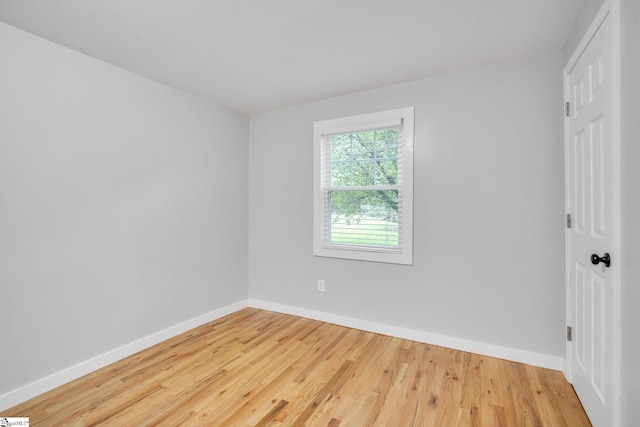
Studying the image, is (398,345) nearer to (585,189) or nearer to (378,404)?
(378,404)

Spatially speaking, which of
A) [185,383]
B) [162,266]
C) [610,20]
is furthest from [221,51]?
[185,383]

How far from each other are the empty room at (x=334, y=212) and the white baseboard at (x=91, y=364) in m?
0.02

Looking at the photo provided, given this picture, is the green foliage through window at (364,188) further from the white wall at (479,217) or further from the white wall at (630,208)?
the white wall at (630,208)

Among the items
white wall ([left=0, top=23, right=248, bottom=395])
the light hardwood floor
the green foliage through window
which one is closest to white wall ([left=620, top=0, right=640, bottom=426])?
the light hardwood floor

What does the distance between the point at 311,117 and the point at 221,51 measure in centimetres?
129

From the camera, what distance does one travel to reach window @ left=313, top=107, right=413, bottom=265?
2850mm

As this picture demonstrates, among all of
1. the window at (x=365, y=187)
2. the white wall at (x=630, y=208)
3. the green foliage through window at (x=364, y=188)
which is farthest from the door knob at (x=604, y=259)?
the green foliage through window at (x=364, y=188)

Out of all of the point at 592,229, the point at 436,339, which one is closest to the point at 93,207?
the point at 436,339

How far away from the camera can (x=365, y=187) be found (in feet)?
10.2

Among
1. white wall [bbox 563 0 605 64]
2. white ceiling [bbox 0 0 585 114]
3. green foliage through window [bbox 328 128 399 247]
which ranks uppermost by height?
white ceiling [bbox 0 0 585 114]

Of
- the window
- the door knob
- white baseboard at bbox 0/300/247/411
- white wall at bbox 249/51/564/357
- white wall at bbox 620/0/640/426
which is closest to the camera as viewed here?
white wall at bbox 620/0/640/426

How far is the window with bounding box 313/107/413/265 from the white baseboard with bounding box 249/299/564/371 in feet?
2.16

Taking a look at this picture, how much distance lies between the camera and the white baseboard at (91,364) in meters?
1.90

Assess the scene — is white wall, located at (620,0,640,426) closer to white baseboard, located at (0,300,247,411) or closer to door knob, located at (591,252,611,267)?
door knob, located at (591,252,611,267)
